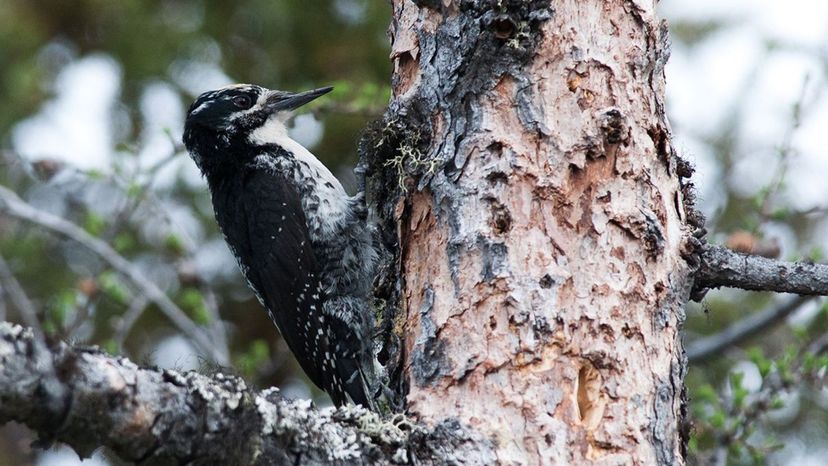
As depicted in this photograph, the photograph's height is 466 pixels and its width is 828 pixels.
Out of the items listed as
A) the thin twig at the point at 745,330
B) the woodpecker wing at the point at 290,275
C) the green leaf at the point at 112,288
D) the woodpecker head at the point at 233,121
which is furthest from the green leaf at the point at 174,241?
the thin twig at the point at 745,330

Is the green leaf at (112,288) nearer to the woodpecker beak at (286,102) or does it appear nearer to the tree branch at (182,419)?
the woodpecker beak at (286,102)

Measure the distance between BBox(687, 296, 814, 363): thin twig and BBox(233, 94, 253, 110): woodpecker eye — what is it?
216 cm

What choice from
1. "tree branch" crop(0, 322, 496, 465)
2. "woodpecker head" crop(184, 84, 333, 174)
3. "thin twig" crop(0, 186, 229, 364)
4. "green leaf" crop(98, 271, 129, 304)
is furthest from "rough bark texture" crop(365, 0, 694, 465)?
"green leaf" crop(98, 271, 129, 304)

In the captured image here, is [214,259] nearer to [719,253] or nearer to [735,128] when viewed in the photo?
[735,128]

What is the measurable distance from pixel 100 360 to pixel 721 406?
2.91 m

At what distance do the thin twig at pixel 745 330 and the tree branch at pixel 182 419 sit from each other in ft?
7.01

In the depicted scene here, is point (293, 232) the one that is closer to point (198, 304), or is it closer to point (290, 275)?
point (290, 275)

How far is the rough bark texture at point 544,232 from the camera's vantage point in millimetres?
2525

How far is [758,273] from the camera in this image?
2670 millimetres

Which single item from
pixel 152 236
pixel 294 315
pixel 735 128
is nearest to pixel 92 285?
pixel 294 315

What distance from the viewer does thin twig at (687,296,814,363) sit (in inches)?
164

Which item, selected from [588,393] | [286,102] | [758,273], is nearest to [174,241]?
[286,102]

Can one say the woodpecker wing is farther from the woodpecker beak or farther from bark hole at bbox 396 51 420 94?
bark hole at bbox 396 51 420 94

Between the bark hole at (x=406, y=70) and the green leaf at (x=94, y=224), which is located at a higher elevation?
the green leaf at (x=94, y=224)
